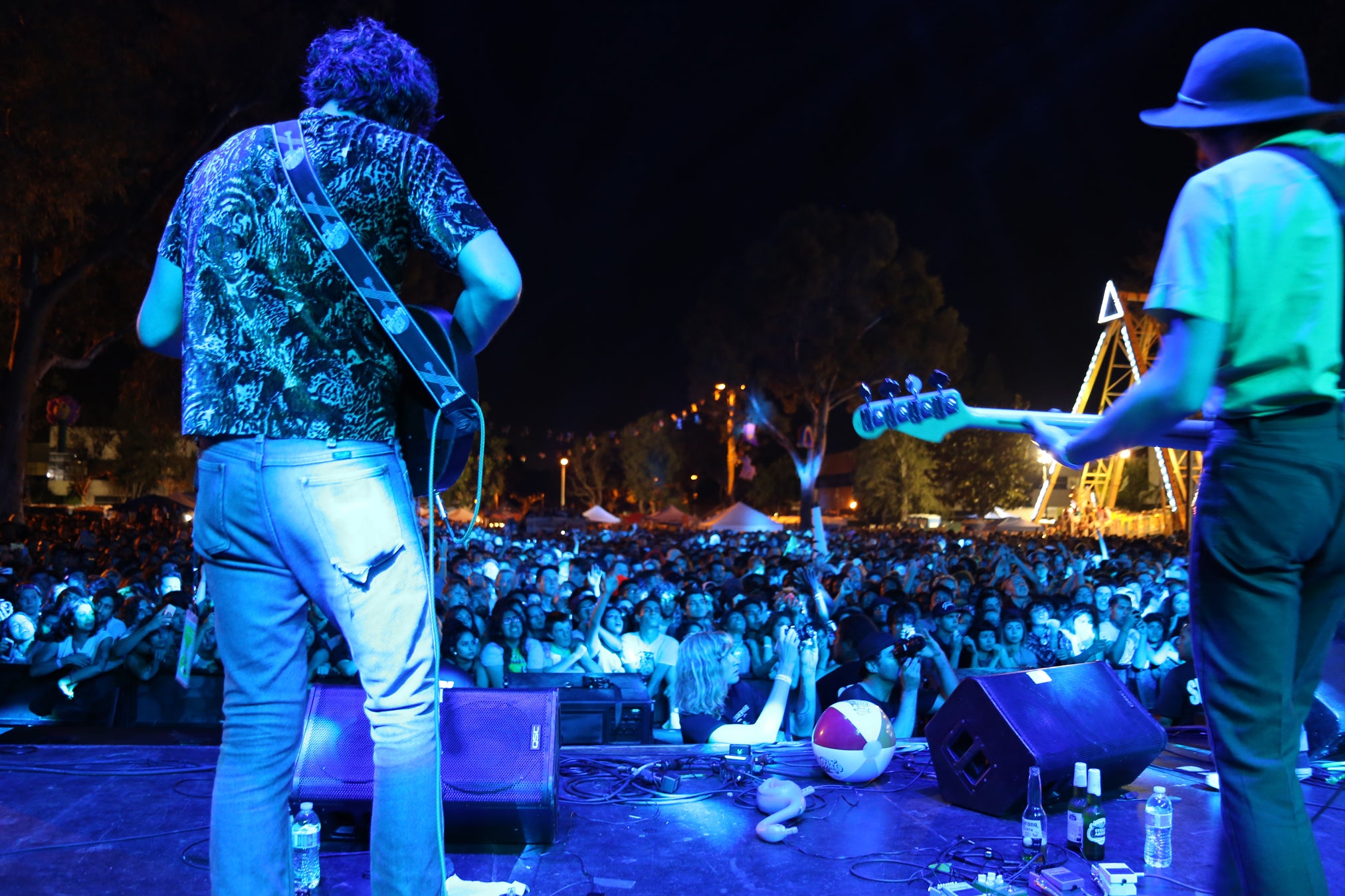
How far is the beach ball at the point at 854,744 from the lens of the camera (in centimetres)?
393

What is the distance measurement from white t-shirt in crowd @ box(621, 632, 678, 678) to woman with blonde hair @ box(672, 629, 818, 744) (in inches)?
71.7

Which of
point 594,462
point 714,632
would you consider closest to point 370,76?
point 714,632

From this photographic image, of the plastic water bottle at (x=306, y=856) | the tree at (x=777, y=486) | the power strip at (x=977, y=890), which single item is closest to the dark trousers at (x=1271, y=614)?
the power strip at (x=977, y=890)

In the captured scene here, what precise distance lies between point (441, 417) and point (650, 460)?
220 ft

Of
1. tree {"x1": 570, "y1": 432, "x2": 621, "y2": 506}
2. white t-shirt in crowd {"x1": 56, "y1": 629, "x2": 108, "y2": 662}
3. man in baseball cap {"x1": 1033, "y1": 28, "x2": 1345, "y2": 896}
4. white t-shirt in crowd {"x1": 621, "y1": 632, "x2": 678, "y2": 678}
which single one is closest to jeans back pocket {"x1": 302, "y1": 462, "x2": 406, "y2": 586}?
man in baseball cap {"x1": 1033, "y1": 28, "x2": 1345, "y2": 896}

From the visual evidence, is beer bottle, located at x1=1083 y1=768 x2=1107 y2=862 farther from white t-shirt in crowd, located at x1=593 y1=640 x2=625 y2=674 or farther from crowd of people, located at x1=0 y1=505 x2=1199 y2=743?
white t-shirt in crowd, located at x1=593 y1=640 x2=625 y2=674

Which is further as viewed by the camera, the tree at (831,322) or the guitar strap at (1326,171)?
the tree at (831,322)

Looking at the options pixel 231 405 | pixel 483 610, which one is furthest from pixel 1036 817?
pixel 483 610

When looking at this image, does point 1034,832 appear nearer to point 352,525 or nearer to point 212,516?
point 352,525

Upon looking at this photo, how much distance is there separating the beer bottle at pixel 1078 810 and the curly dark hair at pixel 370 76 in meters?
2.87

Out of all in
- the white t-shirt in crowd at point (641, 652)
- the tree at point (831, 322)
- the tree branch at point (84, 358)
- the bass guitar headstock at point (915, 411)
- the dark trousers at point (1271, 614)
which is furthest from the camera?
the tree at point (831, 322)

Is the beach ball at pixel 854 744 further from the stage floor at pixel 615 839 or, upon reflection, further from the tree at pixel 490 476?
the tree at pixel 490 476

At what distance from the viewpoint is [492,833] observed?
A: 3.06m

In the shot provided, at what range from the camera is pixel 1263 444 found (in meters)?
1.66
